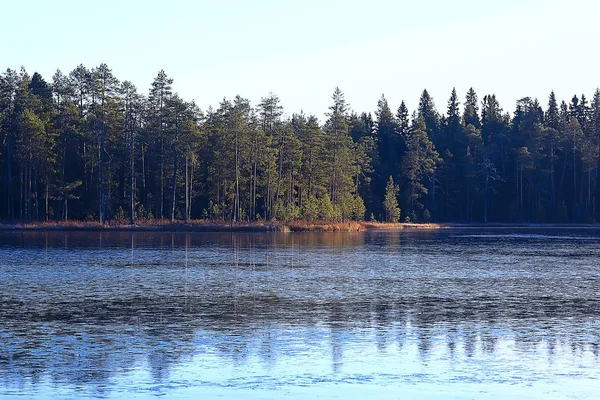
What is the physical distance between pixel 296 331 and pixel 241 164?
85.4 m

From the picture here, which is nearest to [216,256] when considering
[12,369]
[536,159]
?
[12,369]

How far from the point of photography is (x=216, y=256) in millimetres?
53875

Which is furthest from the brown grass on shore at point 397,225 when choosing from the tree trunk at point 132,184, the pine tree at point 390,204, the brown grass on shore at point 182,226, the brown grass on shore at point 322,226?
the tree trunk at point 132,184

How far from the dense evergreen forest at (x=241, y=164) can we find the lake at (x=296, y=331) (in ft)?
183

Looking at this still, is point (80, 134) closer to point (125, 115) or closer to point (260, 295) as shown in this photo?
point (125, 115)

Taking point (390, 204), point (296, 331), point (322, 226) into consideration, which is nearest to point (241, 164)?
point (322, 226)

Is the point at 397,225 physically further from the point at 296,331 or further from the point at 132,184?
the point at 296,331

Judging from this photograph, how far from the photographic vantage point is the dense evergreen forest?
99312 mm

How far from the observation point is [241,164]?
10738 centimetres

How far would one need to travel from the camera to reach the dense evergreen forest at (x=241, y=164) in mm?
99312

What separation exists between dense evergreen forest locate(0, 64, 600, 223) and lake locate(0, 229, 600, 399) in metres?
55.7

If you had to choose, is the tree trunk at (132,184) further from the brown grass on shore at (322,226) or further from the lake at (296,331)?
the lake at (296,331)

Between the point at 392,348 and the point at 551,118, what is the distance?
148155mm

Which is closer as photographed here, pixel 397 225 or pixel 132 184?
pixel 132 184
